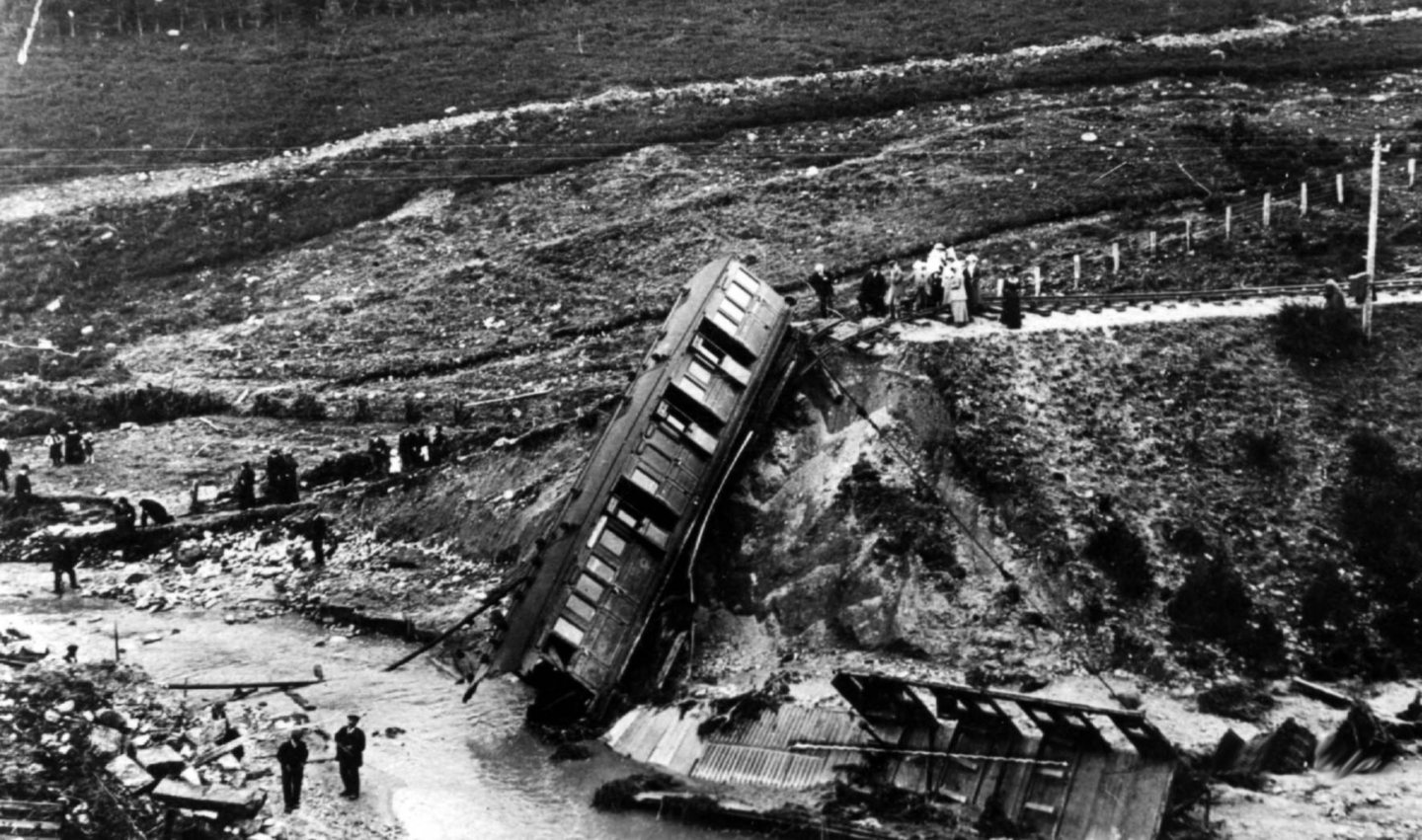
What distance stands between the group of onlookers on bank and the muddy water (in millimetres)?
10326

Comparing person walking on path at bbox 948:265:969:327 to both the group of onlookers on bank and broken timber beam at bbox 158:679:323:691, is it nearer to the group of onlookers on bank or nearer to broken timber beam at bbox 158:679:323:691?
the group of onlookers on bank

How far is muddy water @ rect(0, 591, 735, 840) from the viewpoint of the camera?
20.7 metres

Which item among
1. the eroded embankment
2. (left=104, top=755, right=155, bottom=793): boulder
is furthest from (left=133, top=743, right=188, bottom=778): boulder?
the eroded embankment

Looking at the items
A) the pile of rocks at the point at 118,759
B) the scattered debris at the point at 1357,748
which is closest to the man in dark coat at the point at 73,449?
the pile of rocks at the point at 118,759

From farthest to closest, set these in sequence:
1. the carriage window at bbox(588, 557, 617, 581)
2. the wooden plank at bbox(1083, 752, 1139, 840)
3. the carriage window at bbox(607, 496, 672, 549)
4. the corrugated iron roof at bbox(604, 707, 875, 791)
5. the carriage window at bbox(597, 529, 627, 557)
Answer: the carriage window at bbox(607, 496, 672, 549) < the carriage window at bbox(597, 529, 627, 557) < the carriage window at bbox(588, 557, 617, 581) < the corrugated iron roof at bbox(604, 707, 875, 791) < the wooden plank at bbox(1083, 752, 1139, 840)

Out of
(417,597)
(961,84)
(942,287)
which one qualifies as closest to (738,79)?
(961,84)

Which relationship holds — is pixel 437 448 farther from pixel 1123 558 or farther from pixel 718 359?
pixel 1123 558

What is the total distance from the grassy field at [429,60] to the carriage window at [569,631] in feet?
125

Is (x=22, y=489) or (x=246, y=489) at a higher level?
(x=246, y=489)

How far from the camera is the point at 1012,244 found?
140 feet

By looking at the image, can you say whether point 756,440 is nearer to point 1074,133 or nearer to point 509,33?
point 1074,133

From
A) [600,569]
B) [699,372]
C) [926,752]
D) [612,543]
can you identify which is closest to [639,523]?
[612,543]

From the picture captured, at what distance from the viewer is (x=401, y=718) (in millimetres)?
24219

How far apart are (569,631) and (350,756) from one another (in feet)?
12.7
